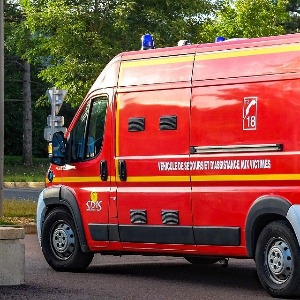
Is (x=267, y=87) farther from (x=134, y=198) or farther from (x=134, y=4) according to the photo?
(x=134, y=4)

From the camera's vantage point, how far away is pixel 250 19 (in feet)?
166

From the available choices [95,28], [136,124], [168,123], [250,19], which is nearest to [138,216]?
[136,124]

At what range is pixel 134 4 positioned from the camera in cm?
4375

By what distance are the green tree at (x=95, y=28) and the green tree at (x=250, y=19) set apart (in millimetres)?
4428

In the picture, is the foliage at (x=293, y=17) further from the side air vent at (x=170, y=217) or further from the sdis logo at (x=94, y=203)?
the side air vent at (x=170, y=217)

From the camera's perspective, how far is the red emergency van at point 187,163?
13.3 meters

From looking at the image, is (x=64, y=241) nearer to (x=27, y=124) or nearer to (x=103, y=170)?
(x=103, y=170)

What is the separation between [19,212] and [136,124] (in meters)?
11.6

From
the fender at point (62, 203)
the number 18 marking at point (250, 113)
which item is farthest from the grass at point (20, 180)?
the number 18 marking at point (250, 113)

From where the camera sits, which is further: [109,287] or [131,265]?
[131,265]

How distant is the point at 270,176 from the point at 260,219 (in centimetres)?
50

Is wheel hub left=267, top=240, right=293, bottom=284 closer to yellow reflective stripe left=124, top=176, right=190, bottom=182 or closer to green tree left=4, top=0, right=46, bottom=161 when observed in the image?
yellow reflective stripe left=124, top=176, right=190, bottom=182

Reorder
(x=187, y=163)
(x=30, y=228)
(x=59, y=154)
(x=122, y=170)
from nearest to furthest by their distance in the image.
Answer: (x=187, y=163) < (x=122, y=170) < (x=59, y=154) < (x=30, y=228)

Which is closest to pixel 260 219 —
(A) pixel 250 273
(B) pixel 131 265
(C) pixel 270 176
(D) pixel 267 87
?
(C) pixel 270 176
